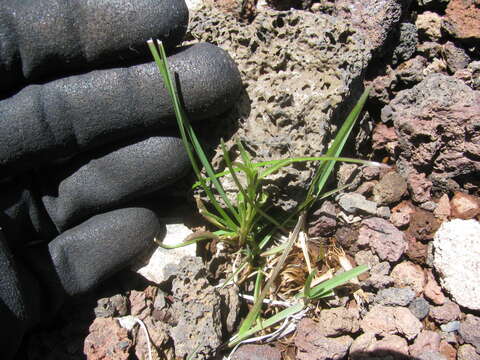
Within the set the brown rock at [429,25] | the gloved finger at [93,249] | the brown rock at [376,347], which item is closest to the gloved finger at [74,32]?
the gloved finger at [93,249]

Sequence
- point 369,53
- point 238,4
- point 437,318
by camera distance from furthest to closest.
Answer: point 238,4
point 369,53
point 437,318

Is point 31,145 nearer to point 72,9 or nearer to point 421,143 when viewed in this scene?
point 72,9

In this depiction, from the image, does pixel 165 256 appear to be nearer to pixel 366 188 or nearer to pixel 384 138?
pixel 366 188

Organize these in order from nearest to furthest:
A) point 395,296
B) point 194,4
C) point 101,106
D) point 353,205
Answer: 1. point 101,106
2. point 395,296
3. point 353,205
4. point 194,4

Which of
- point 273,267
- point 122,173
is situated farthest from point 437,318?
point 122,173

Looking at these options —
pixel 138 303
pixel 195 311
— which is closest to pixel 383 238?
pixel 195 311
